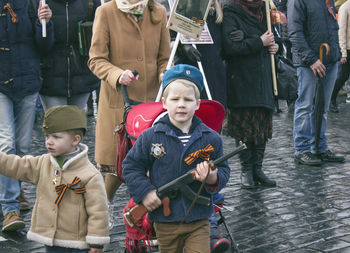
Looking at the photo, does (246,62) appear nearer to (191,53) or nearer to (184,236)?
(191,53)

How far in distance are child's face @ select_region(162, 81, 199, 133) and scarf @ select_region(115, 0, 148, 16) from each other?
A: 1297 mm

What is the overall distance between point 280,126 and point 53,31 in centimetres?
618

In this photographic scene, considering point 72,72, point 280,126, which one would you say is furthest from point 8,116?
point 280,126

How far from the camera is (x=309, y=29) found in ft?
24.2

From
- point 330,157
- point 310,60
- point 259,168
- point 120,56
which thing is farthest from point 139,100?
point 330,157

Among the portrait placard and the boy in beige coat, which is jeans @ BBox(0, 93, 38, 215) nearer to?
the portrait placard

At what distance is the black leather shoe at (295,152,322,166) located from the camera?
7.45 meters

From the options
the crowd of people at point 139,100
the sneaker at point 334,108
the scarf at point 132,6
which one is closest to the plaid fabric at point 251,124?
the crowd of people at point 139,100

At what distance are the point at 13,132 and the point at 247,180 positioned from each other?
260cm

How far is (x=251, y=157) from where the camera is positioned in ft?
21.3

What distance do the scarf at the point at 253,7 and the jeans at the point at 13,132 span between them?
2.43m

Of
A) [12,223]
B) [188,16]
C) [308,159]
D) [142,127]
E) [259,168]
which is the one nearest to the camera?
[142,127]

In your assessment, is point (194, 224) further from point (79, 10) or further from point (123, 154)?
point (79, 10)

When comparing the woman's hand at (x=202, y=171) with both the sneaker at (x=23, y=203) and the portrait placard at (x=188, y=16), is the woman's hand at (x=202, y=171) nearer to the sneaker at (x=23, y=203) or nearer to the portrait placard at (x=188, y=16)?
the portrait placard at (x=188, y=16)
